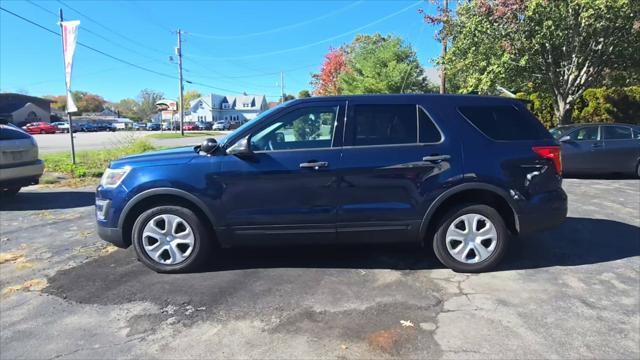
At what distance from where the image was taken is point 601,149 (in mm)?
10602

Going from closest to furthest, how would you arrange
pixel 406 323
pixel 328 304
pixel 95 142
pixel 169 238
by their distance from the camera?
pixel 406 323
pixel 328 304
pixel 169 238
pixel 95 142

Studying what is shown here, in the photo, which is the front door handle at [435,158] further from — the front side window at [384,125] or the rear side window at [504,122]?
the rear side window at [504,122]

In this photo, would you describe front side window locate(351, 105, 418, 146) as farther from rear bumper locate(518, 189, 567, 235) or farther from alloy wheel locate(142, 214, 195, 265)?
alloy wheel locate(142, 214, 195, 265)

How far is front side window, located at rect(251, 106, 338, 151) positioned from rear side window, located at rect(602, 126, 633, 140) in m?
9.15

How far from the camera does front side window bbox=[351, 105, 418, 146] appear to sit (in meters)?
4.43

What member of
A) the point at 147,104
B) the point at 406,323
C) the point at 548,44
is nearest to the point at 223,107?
the point at 147,104

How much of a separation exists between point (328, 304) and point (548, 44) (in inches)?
538

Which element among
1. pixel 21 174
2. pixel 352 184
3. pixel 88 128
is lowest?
pixel 21 174

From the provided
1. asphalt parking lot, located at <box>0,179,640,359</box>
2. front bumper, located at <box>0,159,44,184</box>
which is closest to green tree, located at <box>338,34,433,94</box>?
front bumper, located at <box>0,159,44,184</box>

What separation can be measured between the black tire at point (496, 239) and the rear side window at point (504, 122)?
0.76 meters

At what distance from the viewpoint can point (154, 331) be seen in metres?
3.43

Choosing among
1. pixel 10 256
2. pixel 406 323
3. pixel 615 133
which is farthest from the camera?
pixel 615 133

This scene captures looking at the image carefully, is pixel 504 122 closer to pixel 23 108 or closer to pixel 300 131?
pixel 300 131

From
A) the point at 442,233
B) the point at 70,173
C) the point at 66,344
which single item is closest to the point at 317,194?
the point at 442,233
